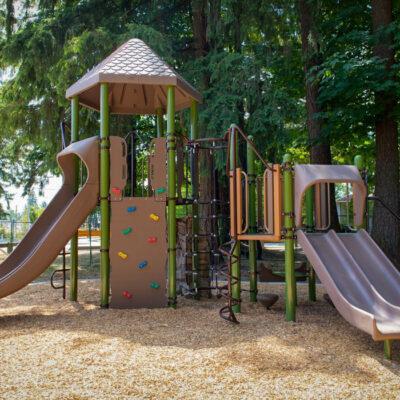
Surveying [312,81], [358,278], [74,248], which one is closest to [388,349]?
[358,278]

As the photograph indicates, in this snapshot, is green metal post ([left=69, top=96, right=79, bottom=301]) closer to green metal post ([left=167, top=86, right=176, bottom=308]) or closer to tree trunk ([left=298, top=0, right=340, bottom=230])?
green metal post ([left=167, top=86, right=176, bottom=308])

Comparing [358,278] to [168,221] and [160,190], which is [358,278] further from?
[160,190]

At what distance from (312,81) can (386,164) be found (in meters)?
2.45

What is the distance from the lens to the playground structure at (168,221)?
6109 mm

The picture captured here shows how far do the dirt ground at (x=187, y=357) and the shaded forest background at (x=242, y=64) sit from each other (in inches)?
214

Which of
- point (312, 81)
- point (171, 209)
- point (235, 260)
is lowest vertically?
point (235, 260)

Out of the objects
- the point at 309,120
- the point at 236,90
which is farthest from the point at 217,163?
the point at 309,120

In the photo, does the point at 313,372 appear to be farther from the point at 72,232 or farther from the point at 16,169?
the point at 16,169

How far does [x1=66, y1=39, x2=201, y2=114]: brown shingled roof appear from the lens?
7.18 m

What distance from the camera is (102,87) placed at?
7.27 metres

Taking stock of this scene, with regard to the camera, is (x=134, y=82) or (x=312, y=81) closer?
(x=134, y=82)

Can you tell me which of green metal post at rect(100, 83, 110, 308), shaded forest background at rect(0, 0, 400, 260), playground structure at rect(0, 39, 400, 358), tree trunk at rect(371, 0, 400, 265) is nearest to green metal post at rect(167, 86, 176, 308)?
playground structure at rect(0, 39, 400, 358)

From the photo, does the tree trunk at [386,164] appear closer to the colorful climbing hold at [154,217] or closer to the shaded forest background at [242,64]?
the shaded forest background at [242,64]

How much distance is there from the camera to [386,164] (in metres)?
10.8
